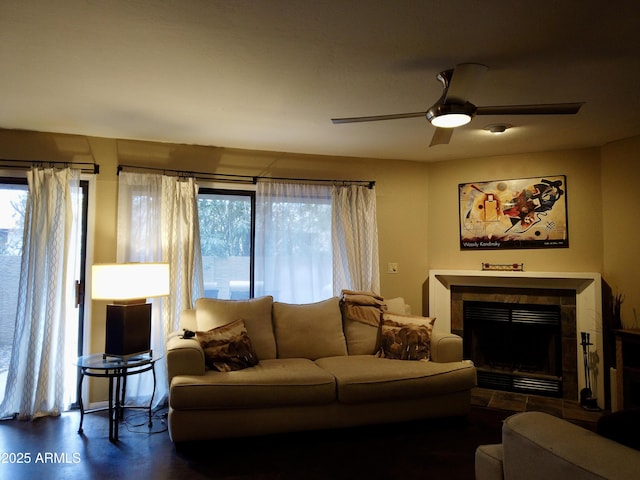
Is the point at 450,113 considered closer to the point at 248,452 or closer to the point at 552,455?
the point at 552,455

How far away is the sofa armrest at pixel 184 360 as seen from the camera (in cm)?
308

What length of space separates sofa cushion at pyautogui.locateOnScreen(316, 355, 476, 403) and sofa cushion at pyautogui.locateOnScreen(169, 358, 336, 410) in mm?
139

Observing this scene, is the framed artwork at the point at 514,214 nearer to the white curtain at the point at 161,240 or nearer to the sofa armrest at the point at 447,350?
the sofa armrest at the point at 447,350

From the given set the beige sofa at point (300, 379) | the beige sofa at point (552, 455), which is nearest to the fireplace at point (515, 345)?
the beige sofa at point (300, 379)

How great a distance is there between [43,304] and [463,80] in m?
3.51

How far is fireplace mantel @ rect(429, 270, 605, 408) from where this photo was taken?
161 inches

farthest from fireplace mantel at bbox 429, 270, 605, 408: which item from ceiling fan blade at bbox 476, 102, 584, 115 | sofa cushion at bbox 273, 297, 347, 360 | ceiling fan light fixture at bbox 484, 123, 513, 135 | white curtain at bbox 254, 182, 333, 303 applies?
ceiling fan blade at bbox 476, 102, 584, 115

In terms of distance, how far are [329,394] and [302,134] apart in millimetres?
2134

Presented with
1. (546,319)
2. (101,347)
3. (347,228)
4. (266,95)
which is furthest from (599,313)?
(101,347)

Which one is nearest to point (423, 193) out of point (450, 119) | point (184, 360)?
point (450, 119)

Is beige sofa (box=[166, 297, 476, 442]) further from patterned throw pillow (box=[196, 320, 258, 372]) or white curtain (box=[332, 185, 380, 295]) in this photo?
white curtain (box=[332, 185, 380, 295])

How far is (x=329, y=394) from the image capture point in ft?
10.4

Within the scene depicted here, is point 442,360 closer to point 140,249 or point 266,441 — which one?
point 266,441

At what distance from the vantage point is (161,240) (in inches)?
157
